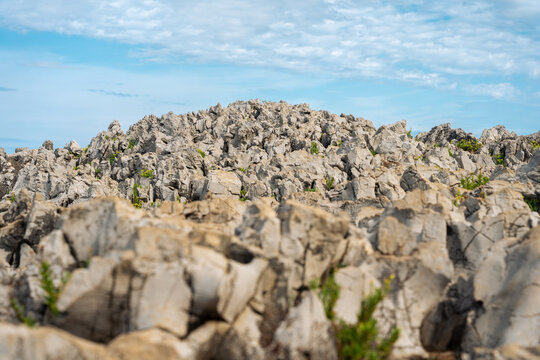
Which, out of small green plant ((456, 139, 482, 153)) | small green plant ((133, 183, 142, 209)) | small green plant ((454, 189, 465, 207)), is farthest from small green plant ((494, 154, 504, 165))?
small green plant ((133, 183, 142, 209))

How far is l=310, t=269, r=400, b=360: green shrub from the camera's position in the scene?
1392 cm

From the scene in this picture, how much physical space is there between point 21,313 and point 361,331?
1079 centimetres

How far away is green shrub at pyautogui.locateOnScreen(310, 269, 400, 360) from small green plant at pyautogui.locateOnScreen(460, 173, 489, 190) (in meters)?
36.3

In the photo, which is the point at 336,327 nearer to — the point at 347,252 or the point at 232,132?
the point at 347,252

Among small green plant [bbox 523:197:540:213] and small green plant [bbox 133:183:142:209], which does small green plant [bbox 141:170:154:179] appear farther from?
small green plant [bbox 523:197:540:213]

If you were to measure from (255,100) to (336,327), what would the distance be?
80.7m

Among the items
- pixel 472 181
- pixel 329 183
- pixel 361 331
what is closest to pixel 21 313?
pixel 361 331

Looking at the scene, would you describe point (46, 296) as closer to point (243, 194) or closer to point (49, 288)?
point (49, 288)

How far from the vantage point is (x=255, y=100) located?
304ft

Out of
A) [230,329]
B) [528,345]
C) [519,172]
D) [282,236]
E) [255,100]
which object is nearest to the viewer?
[230,329]

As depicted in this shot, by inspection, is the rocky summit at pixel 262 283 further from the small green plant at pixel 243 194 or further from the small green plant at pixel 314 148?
the small green plant at pixel 314 148

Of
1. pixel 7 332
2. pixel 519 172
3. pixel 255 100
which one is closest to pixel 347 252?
pixel 7 332

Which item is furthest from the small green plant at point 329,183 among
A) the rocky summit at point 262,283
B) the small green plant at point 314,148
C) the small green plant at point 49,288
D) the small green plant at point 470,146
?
the small green plant at point 49,288

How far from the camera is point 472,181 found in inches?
1996
